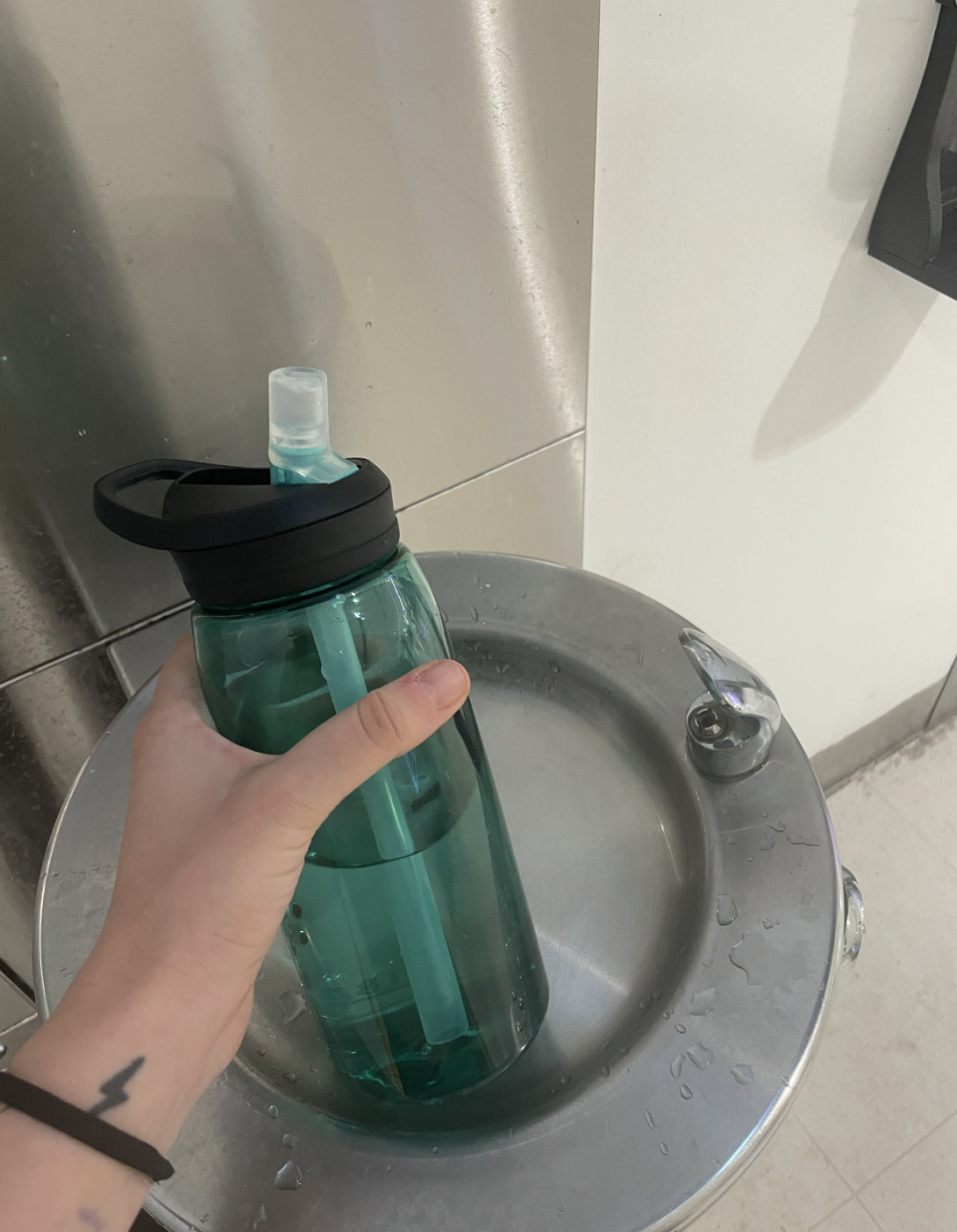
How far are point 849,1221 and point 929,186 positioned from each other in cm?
99

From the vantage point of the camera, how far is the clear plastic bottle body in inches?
13.3

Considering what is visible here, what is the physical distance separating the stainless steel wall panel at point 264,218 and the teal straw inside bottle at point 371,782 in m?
0.12

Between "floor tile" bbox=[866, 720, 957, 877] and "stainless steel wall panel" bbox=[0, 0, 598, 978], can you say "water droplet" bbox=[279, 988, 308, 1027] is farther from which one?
"floor tile" bbox=[866, 720, 957, 877]

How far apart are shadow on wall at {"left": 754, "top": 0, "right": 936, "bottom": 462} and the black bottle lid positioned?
0.42 meters

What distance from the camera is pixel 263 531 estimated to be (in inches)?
11.4

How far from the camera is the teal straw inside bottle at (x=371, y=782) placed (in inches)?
12.2

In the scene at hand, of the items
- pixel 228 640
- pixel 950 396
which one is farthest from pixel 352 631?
pixel 950 396

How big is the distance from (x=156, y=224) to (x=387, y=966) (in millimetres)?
342

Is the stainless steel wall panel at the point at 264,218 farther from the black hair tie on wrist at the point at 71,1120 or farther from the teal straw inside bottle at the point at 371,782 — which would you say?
the black hair tie on wrist at the point at 71,1120

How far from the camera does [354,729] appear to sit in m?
A: 0.28

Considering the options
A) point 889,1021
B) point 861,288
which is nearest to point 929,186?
point 861,288

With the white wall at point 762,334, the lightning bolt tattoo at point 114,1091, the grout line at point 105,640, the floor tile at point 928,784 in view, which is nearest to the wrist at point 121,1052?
the lightning bolt tattoo at point 114,1091

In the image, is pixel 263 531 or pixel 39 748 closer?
pixel 263 531

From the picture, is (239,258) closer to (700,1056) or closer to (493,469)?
(493,469)
